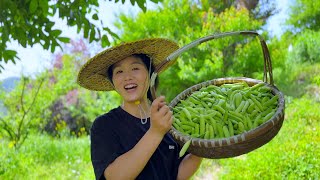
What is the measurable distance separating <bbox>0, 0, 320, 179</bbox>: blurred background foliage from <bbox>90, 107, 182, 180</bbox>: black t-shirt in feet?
5.94

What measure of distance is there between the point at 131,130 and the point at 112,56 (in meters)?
0.31

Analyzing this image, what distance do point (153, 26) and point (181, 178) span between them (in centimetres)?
845

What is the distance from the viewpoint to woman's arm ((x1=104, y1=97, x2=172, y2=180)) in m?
1.38

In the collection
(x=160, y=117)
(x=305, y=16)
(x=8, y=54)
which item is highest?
Result: (x=8, y=54)

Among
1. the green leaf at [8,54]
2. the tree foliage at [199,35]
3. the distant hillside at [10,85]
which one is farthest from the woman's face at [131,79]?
the distant hillside at [10,85]

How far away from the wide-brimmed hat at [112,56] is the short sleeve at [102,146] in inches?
10.2

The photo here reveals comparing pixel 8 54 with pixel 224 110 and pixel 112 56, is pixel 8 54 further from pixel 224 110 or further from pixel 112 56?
pixel 224 110

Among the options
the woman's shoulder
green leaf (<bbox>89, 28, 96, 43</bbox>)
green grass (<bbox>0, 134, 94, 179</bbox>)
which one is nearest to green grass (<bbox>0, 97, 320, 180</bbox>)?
green grass (<bbox>0, 134, 94, 179</bbox>)

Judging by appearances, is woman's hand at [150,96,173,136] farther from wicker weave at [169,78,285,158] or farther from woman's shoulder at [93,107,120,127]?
woman's shoulder at [93,107,120,127]

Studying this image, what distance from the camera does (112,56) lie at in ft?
5.54

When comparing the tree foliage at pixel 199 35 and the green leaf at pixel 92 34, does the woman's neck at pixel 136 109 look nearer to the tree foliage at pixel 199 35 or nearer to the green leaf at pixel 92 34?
the green leaf at pixel 92 34

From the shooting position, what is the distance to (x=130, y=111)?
1.71 m

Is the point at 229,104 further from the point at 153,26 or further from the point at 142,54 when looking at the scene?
the point at 153,26

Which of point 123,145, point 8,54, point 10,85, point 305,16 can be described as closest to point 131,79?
point 123,145
